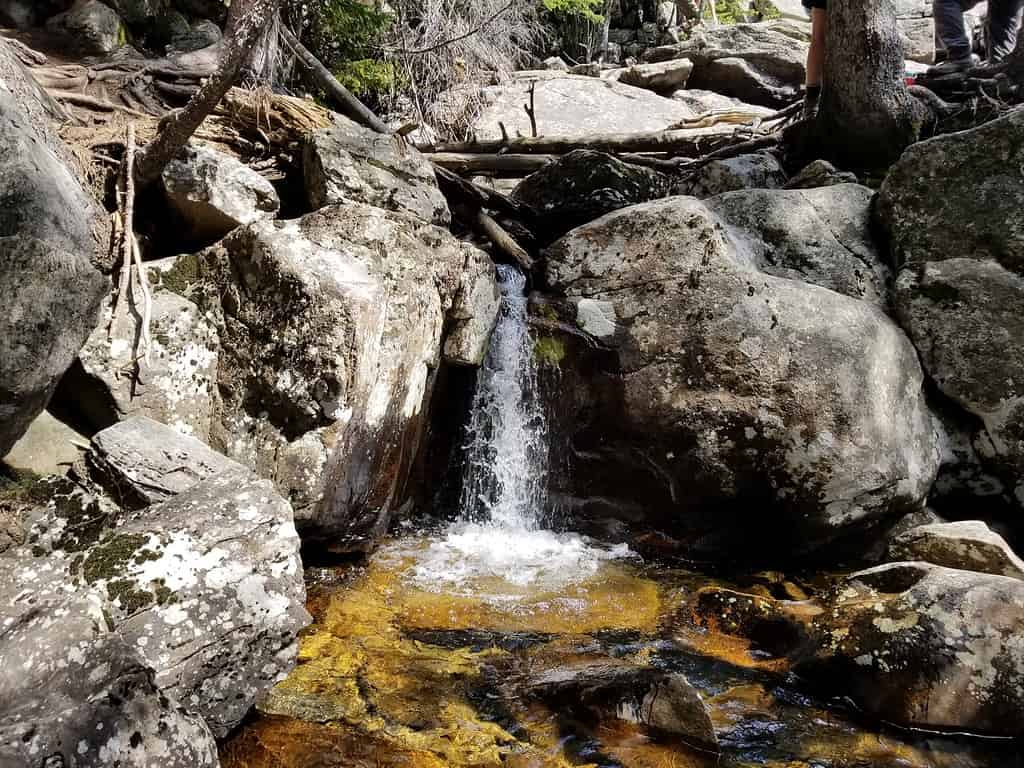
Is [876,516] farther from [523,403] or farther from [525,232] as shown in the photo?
[525,232]

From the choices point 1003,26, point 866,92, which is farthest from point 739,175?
point 1003,26

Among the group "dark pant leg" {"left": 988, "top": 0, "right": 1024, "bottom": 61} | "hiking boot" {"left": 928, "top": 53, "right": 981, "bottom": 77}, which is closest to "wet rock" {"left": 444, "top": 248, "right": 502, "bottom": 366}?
"hiking boot" {"left": 928, "top": 53, "right": 981, "bottom": 77}

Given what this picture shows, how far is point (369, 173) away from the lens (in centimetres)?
658

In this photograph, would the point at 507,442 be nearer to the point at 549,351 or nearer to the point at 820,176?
the point at 549,351

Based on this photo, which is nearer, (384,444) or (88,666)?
(88,666)

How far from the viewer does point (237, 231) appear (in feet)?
17.9

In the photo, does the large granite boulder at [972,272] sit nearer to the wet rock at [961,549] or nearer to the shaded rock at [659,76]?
the wet rock at [961,549]

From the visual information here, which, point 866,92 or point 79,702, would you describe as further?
point 866,92

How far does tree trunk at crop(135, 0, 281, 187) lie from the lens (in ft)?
16.0

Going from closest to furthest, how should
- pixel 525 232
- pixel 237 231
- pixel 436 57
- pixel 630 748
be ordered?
pixel 630 748
pixel 237 231
pixel 525 232
pixel 436 57

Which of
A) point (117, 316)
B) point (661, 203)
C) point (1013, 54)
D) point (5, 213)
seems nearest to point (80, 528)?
point (5, 213)

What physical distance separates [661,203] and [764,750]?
4493 mm

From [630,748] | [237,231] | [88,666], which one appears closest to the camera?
[88,666]

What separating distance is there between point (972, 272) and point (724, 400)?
2438 millimetres
